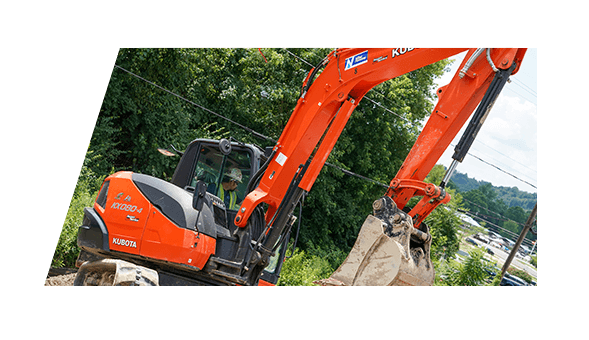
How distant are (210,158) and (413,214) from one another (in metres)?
2.25

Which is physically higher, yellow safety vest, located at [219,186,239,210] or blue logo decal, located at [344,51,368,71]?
blue logo decal, located at [344,51,368,71]

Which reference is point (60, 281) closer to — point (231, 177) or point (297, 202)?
point (231, 177)

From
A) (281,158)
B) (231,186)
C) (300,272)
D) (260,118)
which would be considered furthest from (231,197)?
(260,118)

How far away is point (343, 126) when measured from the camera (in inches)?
175

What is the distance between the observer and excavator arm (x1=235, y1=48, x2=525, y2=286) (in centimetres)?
413

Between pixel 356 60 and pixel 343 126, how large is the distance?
637mm

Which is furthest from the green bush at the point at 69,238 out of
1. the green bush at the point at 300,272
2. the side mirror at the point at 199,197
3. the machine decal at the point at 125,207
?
the green bush at the point at 300,272

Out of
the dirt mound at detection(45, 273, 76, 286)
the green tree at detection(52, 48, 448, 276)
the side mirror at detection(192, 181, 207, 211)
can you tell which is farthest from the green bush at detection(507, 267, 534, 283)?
the dirt mound at detection(45, 273, 76, 286)

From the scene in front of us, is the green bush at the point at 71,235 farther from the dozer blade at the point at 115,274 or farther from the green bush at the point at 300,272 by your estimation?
the green bush at the point at 300,272

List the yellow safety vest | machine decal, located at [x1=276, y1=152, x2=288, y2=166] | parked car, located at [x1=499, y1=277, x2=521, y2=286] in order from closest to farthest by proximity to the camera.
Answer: machine decal, located at [x1=276, y1=152, x2=288, y2=166], the yellow safety vest, parked car, located at [x1=499, y1=277, x2=521, y2=286]

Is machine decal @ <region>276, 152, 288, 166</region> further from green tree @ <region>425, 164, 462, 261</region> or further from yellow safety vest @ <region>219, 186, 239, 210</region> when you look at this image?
green tree @ <region>425, 164, 462, 261</region>

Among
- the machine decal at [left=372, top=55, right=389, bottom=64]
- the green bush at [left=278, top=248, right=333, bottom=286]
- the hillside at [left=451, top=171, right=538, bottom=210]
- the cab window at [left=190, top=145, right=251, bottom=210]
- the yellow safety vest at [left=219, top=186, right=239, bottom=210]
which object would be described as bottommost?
the green bush at [left=278, top=248, right=333, bottom=286]

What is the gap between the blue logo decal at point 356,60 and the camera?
166 inches
